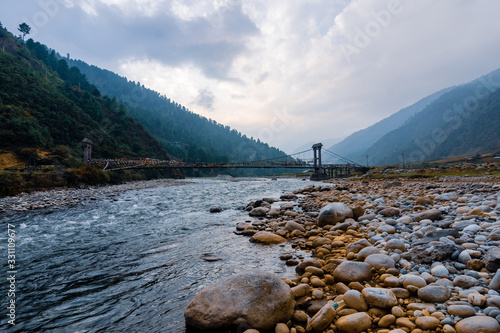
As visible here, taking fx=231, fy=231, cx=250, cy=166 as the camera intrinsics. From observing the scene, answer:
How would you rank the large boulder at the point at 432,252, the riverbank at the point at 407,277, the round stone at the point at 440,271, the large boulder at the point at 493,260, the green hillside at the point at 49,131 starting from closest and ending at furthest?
the riverbank at the point at 407,277, the large boulder at the point at 493,260, the round stone at the point at 440,271, the large boulder at the point at 432,252, the green hillside at the point at 49,131

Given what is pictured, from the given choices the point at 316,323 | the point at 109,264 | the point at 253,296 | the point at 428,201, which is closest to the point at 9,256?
the point at 109,264

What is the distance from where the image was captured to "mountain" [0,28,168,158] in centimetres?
3588

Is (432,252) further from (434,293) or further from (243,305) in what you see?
(243,305)

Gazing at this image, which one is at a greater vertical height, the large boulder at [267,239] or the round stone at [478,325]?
the round stone at [478,325]

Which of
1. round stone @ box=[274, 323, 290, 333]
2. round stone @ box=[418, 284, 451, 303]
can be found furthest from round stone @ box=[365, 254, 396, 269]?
round stone @ box=[274, 323, 290, 333]

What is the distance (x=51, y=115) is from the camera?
47.8 meters

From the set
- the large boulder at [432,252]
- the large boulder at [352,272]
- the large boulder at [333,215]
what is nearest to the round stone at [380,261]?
the large boulder at [352,272]

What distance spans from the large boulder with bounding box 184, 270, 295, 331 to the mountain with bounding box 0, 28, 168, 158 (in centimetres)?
4369

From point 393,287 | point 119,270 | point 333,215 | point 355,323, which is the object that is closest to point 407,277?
point 393,287

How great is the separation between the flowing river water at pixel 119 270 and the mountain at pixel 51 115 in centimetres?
3569

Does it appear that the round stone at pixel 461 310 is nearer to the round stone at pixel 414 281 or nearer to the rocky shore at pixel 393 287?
the rocky shore at pixel 393 287

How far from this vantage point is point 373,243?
17.7 ft

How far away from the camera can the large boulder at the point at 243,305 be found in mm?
3037

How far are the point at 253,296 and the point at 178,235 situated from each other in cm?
580
